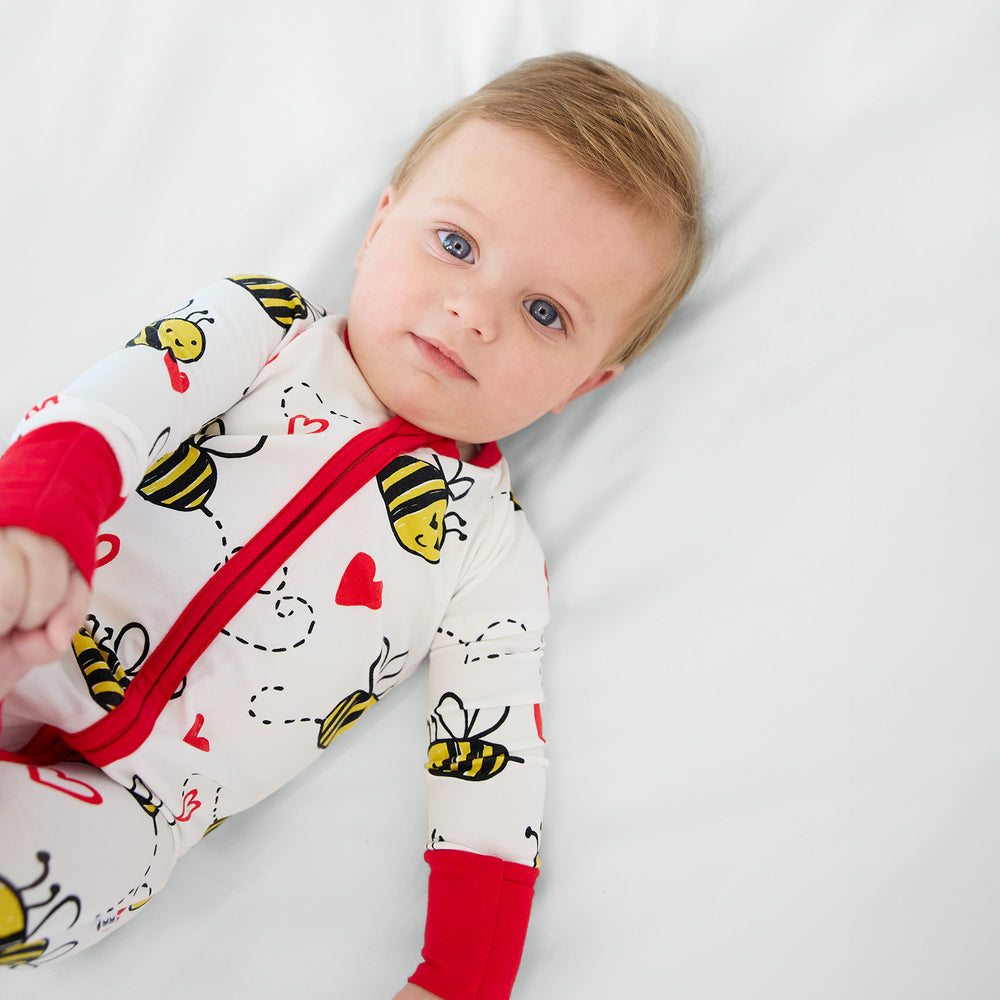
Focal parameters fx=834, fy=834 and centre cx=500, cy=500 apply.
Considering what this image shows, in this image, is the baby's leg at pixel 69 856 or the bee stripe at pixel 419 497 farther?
the bee stripe at pixel 419 497

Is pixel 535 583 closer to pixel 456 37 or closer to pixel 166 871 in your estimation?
pixel 166 871

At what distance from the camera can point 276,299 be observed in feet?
3.76

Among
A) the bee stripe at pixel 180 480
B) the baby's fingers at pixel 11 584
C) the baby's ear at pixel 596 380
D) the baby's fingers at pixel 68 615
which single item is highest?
the baby's ear at pixel 596 380

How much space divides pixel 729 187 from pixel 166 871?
1.21 m

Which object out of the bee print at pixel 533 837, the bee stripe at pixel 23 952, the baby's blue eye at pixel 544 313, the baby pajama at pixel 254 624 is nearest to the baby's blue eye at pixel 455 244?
the baby's blue eye at pixel 544 313

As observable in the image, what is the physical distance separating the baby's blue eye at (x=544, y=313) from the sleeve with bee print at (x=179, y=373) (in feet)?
1.07

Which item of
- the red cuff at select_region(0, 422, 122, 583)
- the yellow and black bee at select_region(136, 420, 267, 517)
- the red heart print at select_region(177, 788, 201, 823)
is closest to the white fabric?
the red heart print at select_region(177, 788, 201, 823)

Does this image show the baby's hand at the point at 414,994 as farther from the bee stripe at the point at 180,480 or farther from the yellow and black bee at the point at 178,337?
the yellow and black bee at the point at 178,337

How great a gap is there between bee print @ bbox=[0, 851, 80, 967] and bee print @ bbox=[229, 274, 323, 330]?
0.69 m

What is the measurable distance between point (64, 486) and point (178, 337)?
12.4 inches

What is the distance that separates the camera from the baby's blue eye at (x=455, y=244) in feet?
3.55

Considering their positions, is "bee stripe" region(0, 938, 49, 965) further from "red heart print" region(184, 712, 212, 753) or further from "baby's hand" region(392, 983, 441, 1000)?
"baby's hand" region(392, 983, 441, 1000)

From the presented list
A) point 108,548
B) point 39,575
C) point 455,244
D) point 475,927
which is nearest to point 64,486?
point 39,575

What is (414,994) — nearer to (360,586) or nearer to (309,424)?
(360,586)
